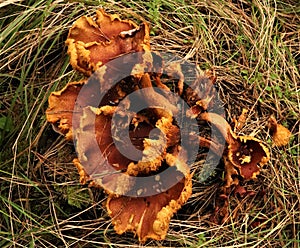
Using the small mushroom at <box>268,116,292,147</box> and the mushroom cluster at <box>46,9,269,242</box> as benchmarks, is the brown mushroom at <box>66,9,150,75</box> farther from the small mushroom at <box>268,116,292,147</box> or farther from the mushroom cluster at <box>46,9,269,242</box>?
the small mushroom at <box>268,116,292,147</box>

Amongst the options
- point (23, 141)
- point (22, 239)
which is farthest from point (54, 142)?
point (22, 239)

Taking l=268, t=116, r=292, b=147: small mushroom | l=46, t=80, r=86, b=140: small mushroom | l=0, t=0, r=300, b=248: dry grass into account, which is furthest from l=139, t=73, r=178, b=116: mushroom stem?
l=268, t=116, r=292, b=147: small mushroom

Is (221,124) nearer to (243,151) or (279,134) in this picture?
(243,151)

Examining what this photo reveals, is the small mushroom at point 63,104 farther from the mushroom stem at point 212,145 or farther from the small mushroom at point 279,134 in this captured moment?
the small mushroom at point 279,134

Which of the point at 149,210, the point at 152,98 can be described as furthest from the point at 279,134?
the point at 149,210

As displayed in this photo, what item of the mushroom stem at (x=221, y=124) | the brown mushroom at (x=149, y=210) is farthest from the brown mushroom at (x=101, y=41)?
the brown mushroom at (x=149, y=210)

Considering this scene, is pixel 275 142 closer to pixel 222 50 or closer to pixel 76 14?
pixel 222 50
